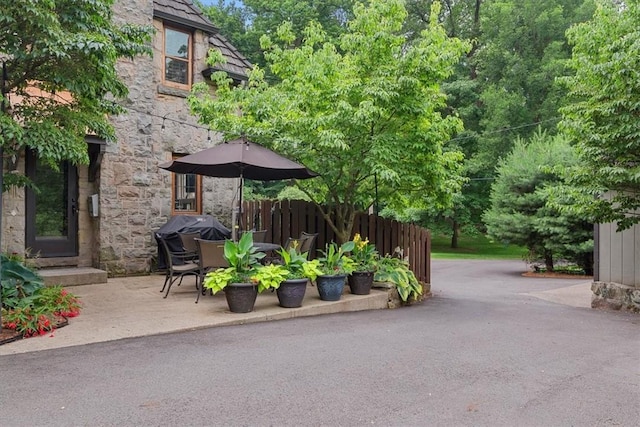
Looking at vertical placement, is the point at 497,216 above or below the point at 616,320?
above

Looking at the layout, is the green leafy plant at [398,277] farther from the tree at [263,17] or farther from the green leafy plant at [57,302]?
the tree at [263,17]

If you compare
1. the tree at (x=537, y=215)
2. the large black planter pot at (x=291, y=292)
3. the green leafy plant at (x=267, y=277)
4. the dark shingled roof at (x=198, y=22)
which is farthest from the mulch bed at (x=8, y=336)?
the tree at (x=537, y=215)

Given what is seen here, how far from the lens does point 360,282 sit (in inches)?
282

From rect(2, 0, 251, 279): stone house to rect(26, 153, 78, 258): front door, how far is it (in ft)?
0.06

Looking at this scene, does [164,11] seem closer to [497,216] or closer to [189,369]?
[189,369]

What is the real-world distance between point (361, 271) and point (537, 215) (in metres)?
11.8

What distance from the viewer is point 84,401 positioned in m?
3.15

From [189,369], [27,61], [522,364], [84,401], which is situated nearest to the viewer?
[84,401]

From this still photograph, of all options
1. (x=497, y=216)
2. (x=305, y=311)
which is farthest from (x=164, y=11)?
(x=497, y=216)

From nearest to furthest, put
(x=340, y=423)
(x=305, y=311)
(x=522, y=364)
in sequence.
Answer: (x=340, y=423) → (x=522, y=364) → (x=305, y=311)

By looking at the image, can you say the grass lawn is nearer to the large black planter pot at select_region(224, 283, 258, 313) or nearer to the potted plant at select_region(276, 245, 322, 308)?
the potted plant at select_region(276, 245, 322, 308)

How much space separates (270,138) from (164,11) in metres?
4.43

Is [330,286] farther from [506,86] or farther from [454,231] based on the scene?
[506,86]

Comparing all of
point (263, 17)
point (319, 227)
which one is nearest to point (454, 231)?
point (263, 17)
